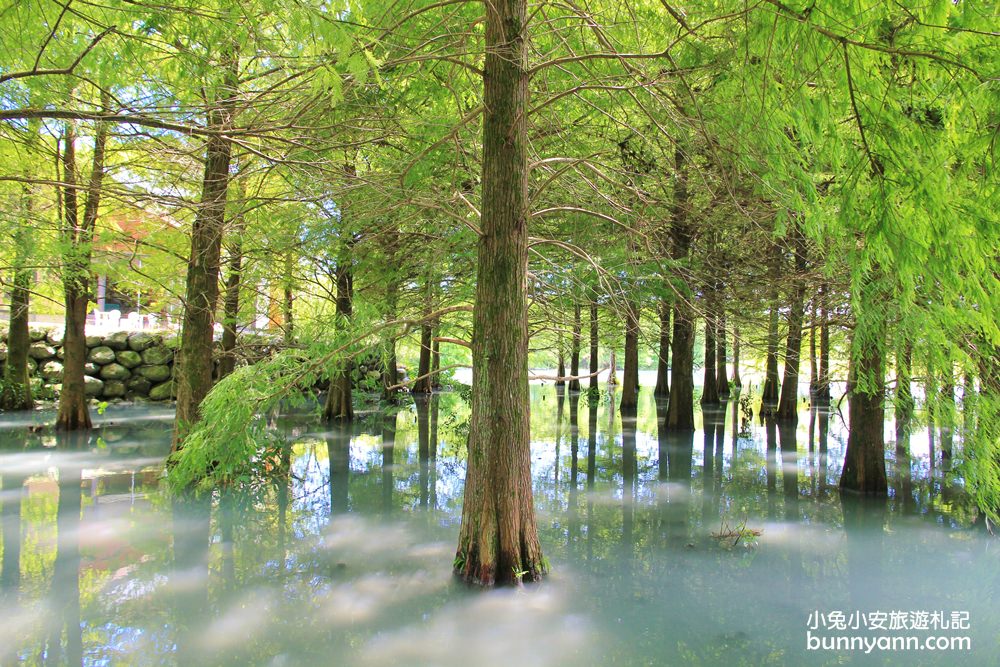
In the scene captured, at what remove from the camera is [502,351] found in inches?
200

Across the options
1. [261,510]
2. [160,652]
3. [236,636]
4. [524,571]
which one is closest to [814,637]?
[524,571]

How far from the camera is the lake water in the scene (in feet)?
13.6

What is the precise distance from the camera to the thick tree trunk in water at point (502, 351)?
5020 millimetres

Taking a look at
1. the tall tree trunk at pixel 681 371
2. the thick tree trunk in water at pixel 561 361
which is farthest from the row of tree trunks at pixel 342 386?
the tall tree trunk at pixel 681 371

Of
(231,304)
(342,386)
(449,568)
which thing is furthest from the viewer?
(342,386)

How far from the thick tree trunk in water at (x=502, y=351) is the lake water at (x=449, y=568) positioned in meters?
0.33

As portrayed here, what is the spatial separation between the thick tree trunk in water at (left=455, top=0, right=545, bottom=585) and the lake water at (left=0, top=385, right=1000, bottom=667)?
0.33 metres

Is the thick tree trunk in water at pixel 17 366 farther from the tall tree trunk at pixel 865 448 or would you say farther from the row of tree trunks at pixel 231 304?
the tall tree trunk at pixel 865 448

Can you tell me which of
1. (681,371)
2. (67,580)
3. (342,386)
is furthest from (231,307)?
(681,371)

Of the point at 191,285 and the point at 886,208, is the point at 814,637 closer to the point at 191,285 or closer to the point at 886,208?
the point at 886,208

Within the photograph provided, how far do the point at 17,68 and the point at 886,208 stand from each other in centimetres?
529

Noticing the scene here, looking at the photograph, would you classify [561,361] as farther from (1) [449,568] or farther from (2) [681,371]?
(1) [449,568]

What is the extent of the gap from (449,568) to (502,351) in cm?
202

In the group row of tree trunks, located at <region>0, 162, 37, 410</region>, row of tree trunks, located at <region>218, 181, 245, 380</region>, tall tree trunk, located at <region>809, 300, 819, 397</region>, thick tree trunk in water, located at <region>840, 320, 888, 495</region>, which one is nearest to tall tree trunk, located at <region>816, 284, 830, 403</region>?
tall tree trunk, located at <region>809, 300, 819, 397</region>
